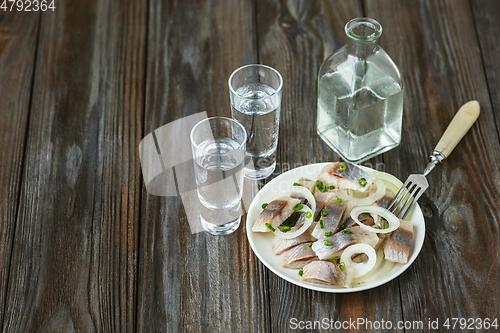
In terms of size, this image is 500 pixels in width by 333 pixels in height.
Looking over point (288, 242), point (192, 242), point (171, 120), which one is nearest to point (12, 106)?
point (171, 120)

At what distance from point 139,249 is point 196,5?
3.62ft

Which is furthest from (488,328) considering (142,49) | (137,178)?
(142,49)

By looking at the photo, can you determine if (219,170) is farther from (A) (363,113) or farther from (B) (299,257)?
(A) (363,113)

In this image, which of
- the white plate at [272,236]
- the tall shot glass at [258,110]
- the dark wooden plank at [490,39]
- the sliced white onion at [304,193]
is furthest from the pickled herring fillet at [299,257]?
the dark wooden plank at [490,39]

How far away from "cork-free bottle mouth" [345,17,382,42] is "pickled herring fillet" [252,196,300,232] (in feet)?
1.55

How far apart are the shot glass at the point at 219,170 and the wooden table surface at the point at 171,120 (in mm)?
60

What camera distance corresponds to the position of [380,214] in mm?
1281

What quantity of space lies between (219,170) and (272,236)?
21cm

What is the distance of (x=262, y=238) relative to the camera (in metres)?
1.30

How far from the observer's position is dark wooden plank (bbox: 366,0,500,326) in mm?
1240

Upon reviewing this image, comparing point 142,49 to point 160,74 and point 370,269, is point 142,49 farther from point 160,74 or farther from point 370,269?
point 370,269

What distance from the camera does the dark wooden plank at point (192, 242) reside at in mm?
1227

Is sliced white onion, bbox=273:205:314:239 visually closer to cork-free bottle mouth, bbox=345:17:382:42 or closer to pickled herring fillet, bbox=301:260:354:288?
pickled herring fillet, bbox=301:260:354:288

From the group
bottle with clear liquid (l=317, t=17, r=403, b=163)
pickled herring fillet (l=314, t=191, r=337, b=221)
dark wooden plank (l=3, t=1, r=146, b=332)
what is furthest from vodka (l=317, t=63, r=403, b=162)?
dark wooden plank (l=3, t=1, r=146, b=332)
